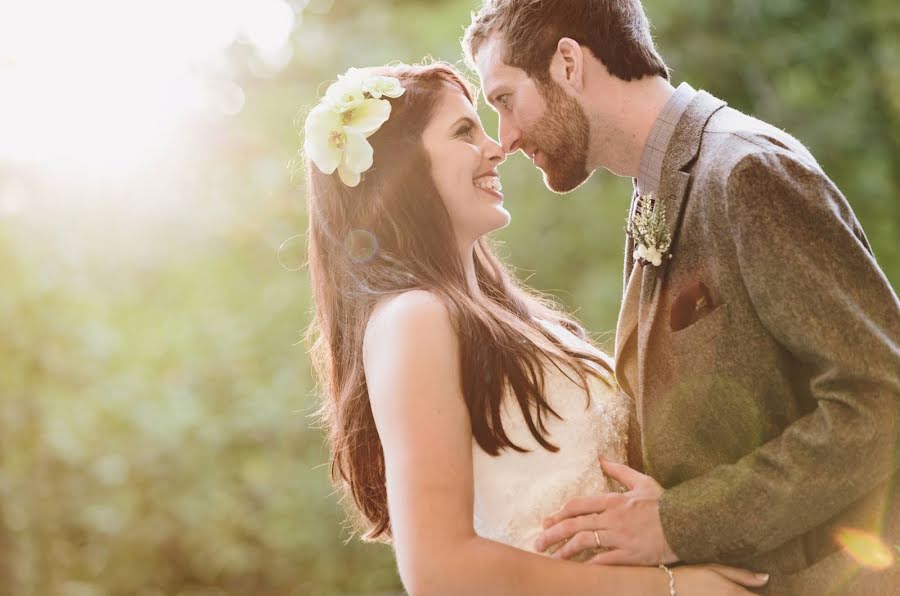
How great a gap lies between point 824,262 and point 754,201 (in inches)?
5.9

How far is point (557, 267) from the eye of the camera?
235 inches

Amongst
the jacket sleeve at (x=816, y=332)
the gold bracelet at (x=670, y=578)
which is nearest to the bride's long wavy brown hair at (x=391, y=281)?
the gold bracelet at (x=670, y=578)

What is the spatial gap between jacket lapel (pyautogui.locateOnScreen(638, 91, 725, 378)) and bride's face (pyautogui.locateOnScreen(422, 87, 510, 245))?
1.53 ft

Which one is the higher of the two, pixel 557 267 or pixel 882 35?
pixel 882 35

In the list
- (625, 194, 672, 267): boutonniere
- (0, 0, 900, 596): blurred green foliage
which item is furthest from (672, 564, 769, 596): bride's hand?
(0, 0, 900, 596): blurred green foliage

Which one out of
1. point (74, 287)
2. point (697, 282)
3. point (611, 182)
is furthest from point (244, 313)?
point (697, 282)

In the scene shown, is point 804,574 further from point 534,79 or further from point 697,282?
point 534,79

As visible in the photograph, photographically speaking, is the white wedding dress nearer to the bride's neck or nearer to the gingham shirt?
the bride's neck

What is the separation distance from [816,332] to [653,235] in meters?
0.38

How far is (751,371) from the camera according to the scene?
1.75 metres

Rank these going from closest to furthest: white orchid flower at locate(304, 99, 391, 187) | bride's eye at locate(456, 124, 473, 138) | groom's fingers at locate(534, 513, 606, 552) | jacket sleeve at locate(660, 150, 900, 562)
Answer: jacket sleeve at locate(660, 150, 900, 562) < groom's fingers at locate(534, 513, 606, 552) < white orchid flower at locate(304, 99, 391, 187) < bride's eye at locate(456, 124, 473, 138)

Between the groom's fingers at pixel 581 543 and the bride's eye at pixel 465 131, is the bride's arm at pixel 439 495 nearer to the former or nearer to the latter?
the groom's fingers at pixel 581 543

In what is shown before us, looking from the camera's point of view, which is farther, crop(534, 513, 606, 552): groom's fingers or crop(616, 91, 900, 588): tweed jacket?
crop(534, 513, 606, 552): groom's fingers

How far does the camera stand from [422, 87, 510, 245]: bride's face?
7.40 feet
